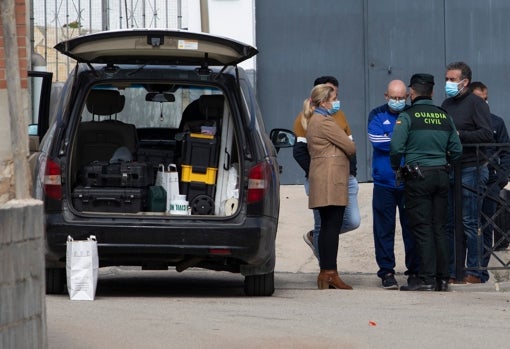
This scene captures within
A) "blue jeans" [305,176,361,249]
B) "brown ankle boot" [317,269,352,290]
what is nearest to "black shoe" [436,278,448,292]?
"brown ankle boot" [317,269,352,290]

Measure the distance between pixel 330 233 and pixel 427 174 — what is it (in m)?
0.99

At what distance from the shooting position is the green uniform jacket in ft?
35.1

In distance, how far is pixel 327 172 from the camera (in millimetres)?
10875

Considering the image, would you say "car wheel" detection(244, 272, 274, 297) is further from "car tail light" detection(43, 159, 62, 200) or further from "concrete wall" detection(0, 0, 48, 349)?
"concrete wall" detection(0, 0, 48, 349)

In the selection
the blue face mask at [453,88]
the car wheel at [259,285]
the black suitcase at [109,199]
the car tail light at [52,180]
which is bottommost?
the car wheel at [259,285]

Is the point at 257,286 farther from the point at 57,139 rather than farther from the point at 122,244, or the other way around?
the point at 57,139

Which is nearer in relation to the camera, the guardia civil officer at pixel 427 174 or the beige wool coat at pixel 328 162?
the guardia civil officer at pixel 427 174

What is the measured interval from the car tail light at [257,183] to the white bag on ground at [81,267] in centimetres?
121

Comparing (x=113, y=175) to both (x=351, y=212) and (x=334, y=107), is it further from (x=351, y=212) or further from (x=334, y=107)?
(x=351, y=212)

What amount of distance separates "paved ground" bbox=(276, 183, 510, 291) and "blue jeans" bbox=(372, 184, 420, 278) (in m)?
0.46

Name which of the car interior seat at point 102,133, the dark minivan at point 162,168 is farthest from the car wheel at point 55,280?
the car interior seat at point 102,133

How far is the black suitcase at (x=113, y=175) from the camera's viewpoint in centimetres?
997

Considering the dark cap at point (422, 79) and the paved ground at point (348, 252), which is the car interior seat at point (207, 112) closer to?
the dark cap at point (422, 79)

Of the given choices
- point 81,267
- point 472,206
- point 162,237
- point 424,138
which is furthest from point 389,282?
point 81,267
